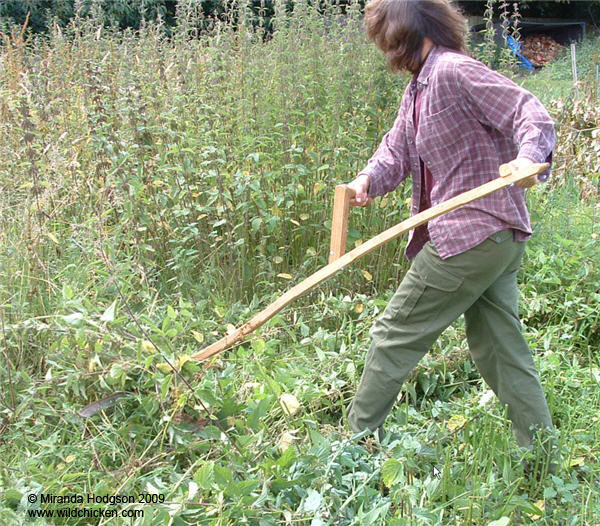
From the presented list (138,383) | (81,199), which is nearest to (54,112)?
(81,199)

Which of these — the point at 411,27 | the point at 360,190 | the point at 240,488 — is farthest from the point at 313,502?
the point at 411,27

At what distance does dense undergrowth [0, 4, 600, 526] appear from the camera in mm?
2307

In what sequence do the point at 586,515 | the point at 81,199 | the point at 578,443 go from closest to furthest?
the point at 586,515 < the point at 578,443 < the point at 81,199

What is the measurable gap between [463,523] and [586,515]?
507 mm

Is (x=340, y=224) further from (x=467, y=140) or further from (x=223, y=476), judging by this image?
(x=223, y=476)

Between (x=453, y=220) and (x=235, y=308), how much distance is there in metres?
1.72

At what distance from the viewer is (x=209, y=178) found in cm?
385

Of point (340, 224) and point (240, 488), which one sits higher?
point (340, 224)

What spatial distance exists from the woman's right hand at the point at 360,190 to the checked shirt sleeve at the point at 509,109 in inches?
20.4

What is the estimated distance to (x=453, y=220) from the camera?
2309mm

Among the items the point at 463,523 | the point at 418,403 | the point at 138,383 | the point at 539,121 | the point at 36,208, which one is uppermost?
the point at 539,121

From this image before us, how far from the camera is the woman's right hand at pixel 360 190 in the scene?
2.56 meters

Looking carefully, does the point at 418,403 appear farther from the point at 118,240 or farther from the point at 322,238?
the point at 118,240

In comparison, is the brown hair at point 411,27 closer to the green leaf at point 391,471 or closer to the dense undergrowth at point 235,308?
the dense undergrowth at point 235,308
